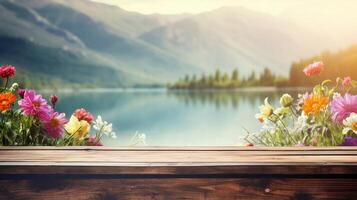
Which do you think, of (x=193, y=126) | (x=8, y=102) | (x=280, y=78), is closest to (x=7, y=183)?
(x=8, y=102)

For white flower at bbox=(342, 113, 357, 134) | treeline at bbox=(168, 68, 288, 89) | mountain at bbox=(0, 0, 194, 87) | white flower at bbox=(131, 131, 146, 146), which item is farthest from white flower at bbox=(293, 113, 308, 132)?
mountain at bbox=(0, 0, 194, 87)

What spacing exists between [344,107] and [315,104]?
0.42ft

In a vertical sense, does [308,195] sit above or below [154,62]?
below

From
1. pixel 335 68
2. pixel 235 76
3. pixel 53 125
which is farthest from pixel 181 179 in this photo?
pixel 235 76

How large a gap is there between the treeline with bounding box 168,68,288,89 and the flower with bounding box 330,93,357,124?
1.93 meters

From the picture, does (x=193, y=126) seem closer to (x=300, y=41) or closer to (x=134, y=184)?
(x=300, y=41)

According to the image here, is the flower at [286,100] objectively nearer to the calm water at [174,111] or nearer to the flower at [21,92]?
the calm water at [174,111]

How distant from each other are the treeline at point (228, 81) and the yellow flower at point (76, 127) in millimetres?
2146

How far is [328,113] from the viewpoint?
2.31 metres

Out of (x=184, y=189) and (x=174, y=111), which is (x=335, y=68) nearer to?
(x=174, y=111)

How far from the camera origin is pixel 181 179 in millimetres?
1595

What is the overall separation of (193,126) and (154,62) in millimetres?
1420

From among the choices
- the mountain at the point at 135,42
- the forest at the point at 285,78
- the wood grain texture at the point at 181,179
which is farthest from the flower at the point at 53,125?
the mountain at the point at 135,42

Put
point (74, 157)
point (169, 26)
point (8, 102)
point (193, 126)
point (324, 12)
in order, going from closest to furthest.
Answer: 1. point (74, 157)
2. point (8, 102)
3. point (324, 12)
4. point (193, 126)
5. point (169, 26)
